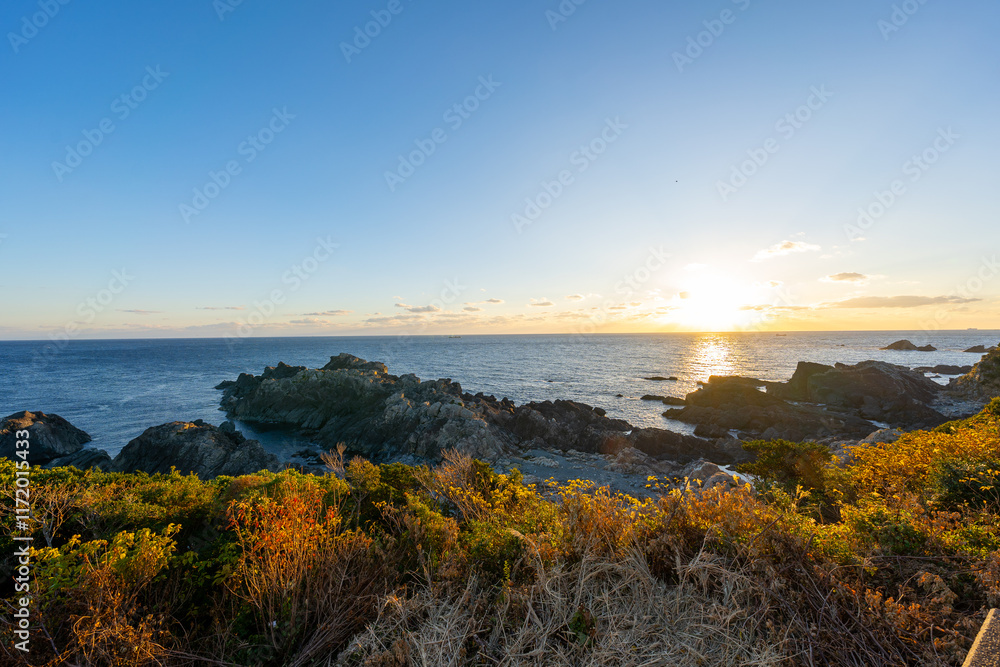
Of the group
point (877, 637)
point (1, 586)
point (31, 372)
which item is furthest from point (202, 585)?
point (31, 372)

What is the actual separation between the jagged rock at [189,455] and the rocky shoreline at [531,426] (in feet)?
0.21

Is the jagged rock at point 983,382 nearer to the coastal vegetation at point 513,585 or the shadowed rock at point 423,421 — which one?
the shadowed rock at point 423,421

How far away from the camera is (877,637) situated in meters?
3.21

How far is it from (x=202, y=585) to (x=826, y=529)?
7.49 metres

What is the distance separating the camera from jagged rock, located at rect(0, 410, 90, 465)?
957 inches

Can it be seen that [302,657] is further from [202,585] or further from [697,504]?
[697,504]

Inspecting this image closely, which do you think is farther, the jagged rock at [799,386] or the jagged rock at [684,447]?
the jagged rock at [799,386]

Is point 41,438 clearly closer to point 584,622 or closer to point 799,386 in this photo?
point 584,622

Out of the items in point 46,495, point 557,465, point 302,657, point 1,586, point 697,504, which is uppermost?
point 46,495

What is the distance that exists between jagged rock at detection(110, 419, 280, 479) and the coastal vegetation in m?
18.2

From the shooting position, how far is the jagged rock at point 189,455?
20.8 metres

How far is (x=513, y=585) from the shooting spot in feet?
13.7

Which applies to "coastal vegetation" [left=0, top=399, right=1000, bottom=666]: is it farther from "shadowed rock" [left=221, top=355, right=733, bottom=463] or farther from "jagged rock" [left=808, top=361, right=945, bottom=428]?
"jagged rock" [left=808, top=361, right=945, bottom=428]

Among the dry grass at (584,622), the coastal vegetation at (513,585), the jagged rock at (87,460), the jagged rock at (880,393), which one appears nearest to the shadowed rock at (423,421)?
the jagged rock at (87,460)
